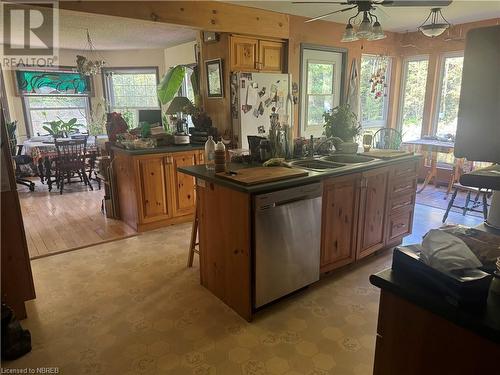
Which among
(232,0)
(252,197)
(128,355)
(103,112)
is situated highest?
(232,0)

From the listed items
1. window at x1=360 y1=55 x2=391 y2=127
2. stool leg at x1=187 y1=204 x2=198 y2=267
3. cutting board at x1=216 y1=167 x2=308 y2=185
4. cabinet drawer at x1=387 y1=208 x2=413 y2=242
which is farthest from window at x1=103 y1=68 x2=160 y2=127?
cabinet drawer at x1=387 y1=208 x2=413 y2=242

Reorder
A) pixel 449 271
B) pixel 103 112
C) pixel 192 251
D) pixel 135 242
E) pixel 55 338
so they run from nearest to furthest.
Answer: pixel 449 271
pixel 55 338
pixel 192 251
pixel 135 242
pixel 103 112

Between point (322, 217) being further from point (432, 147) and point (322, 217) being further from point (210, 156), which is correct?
point (432, 147)

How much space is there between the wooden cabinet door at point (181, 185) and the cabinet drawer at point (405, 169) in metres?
2.23

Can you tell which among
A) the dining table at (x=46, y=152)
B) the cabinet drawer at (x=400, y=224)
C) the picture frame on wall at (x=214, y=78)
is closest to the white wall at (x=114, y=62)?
the dining table at (x=46, y=152)

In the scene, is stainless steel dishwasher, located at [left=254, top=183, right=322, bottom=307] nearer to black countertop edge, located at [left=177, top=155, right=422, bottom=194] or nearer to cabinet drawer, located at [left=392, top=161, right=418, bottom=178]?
black countertop edge, located at [left=177, top=155, right=422, bottom=194]

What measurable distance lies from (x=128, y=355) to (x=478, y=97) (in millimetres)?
2131

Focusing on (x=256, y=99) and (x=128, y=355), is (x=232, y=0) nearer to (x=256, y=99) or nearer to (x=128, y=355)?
(x=256, y=99)

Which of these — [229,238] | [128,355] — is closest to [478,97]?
[229,238]

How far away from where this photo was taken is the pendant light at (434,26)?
369 centimetres

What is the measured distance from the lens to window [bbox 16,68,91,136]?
674 centimetres

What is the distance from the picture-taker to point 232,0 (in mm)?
3779

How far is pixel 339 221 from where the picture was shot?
271 cm

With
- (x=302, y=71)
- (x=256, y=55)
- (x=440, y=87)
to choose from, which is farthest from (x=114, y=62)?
(x=440, y=87)
